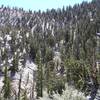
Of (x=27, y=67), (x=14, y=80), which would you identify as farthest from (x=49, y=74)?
(x=27, y=67)

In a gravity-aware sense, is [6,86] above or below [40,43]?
below

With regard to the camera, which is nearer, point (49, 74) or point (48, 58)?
point (49, 74)

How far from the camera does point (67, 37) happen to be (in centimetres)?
18362

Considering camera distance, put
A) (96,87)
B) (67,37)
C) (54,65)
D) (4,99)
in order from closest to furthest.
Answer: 1. (96,87)
2. (4,99)
3. (54,65)
4. (67,37)

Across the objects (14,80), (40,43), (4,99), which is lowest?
(4,99)

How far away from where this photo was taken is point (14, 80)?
128000mm

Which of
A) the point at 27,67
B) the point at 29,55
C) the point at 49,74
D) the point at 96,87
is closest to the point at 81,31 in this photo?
the point at 29,55

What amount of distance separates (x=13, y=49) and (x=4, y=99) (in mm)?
66123

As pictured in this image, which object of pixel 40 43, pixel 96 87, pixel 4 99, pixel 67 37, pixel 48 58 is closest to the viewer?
pixel 96 87

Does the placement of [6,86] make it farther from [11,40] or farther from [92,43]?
[11,40]

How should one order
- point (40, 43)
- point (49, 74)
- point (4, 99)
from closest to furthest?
point (4, 99) → point (49, 74) → point (40, 43)

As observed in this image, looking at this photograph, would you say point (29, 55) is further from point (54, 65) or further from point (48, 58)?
point (54, 65)

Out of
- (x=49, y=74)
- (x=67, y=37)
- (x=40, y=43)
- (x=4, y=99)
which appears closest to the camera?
(x=4, y=99)

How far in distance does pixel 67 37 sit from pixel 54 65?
1824 inches
